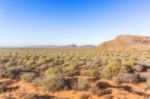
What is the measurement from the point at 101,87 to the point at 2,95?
4733 millimetres

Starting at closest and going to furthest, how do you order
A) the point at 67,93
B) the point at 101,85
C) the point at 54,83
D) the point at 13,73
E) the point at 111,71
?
the point at 67,93
the point at 54,83
the point at 101,85
the point at 13,73
the point at 111,71

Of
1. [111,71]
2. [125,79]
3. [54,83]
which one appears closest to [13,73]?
[54,83]

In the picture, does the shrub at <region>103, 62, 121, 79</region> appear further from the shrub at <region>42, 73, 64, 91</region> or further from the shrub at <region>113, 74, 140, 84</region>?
the shrub at <region>42, 73, 64, 91</region>

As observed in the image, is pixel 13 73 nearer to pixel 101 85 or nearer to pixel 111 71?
pixel 101 85

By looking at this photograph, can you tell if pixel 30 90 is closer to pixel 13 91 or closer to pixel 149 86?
pixel 13 91

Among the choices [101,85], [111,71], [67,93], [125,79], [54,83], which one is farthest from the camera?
[111,71]

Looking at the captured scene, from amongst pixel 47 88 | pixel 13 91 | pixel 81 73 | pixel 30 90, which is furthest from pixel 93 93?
pixel 81 73

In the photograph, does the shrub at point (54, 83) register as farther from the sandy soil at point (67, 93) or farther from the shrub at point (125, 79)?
the shrub at point (125, 79)

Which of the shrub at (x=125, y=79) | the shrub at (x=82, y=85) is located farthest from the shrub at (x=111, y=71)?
the shrub at (x=82, y=85)

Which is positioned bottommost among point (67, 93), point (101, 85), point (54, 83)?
point (67, 93)

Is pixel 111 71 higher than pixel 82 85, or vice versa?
pixel 111 71

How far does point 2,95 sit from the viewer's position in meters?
9.89

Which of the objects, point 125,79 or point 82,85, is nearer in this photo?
point 82,85

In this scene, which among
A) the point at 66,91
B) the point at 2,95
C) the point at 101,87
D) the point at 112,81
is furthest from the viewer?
the point at 112,81
